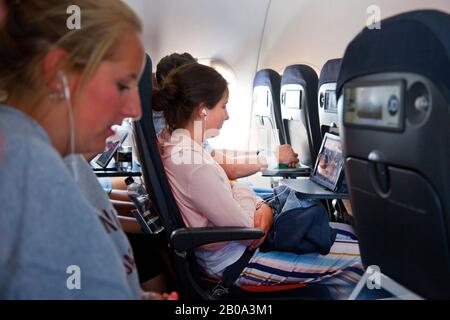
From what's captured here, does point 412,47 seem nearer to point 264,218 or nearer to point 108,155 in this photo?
point 264,218

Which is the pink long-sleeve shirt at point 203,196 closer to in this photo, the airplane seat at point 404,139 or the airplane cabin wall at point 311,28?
the airplane seat at point 404,139

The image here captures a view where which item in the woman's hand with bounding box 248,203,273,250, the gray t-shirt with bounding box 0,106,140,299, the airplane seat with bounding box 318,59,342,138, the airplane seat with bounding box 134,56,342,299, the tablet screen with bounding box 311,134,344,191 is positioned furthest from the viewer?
the airplane seat with bounding box 318,59,342,138

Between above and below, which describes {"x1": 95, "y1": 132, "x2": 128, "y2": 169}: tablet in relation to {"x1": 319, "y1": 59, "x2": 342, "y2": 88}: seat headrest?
below

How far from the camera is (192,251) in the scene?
1.41 meters

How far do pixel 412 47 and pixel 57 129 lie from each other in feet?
1.78

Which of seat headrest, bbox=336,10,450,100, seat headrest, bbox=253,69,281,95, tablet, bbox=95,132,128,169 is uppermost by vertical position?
seat headrest, bbox=253,69,281,95

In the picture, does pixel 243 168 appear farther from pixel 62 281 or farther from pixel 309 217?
Answer: pixel 62 281

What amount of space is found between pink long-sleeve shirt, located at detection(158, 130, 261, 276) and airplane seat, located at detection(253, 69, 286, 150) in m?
1.27

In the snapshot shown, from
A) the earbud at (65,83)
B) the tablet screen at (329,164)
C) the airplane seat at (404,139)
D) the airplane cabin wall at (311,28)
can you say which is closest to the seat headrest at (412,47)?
the airplane seat at (404,139)

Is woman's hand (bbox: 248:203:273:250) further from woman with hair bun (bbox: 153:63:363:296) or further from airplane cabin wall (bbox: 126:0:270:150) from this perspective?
airplane cabin wall (bbox: 126:0:270:150)

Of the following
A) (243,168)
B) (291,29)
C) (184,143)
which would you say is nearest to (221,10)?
(291,29)

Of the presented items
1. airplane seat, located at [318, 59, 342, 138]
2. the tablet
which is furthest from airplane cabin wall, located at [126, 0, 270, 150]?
airplane seat, located at [318, 59, 342, 138]

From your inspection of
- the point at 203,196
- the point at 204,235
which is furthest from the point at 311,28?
the point at 204,235

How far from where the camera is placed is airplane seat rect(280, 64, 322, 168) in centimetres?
221
